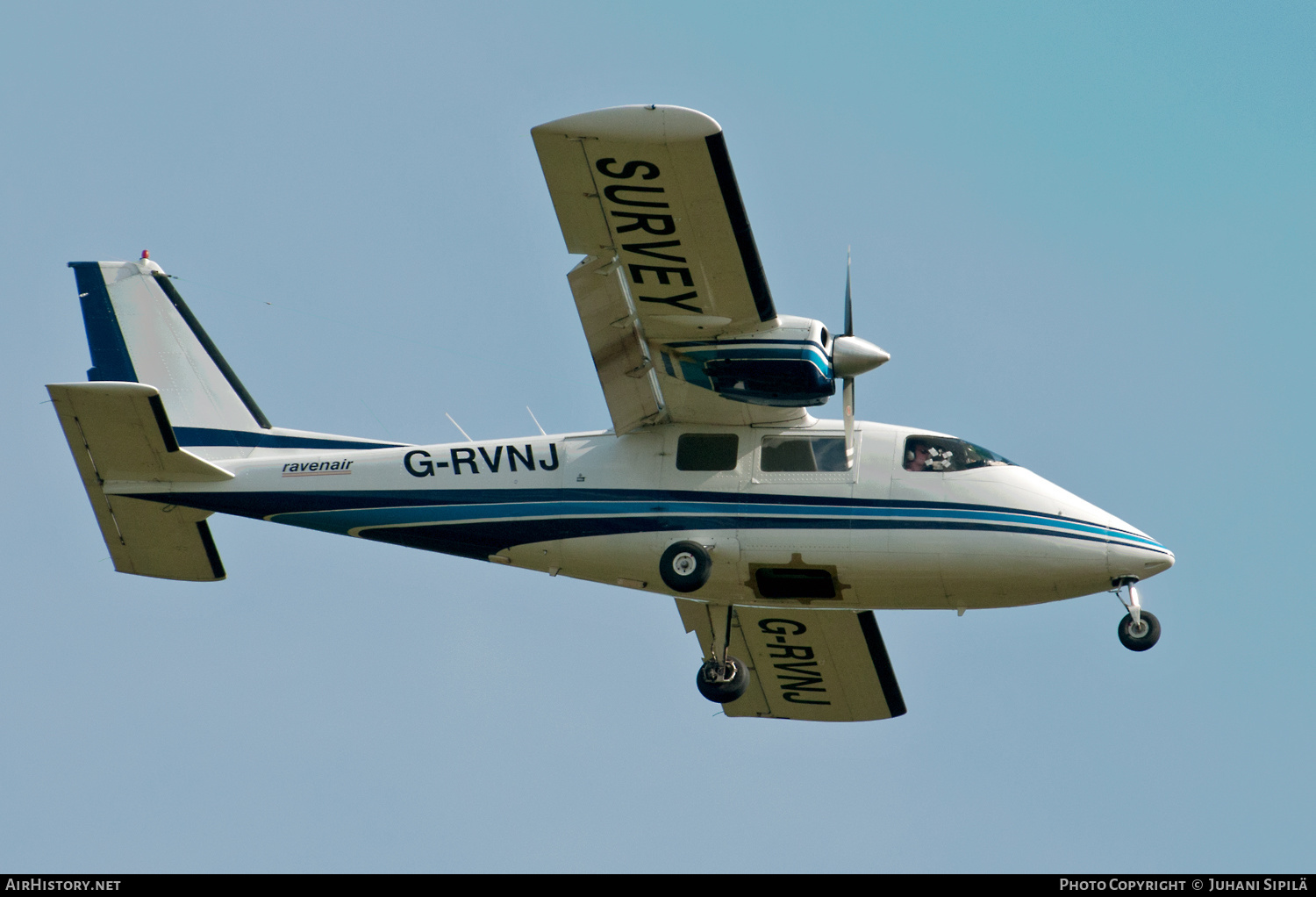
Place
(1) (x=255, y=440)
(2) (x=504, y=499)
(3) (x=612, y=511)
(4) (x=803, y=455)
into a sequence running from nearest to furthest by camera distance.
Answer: (4) (x=803, y=455) → (3) (x=612, y=511) → (2) (x=504, y=499) → (1) (x=255, y=440)

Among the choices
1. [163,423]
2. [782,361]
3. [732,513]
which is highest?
[782,361]

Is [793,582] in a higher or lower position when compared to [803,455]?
lower

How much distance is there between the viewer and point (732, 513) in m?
17.2

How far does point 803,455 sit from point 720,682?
284cm

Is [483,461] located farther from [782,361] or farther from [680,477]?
[782,361]

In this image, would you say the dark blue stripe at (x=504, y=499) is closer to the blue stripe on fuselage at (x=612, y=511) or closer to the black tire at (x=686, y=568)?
the blue stripe on fuselage at (x=612, y=511)

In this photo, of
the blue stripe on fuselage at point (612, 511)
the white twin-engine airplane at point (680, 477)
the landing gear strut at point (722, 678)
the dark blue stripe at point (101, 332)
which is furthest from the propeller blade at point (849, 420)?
the dark blue stripe at point (101, 332)

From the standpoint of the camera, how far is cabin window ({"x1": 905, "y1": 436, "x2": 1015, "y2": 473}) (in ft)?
56.6

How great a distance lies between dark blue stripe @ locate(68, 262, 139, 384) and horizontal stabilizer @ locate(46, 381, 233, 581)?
6.25 ft

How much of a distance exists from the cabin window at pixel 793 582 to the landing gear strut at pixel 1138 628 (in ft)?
10.4

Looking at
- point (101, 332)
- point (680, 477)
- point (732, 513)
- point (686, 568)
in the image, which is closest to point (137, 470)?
point (101, 332)

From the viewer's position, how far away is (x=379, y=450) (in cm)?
1847

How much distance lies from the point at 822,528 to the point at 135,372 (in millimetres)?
9050

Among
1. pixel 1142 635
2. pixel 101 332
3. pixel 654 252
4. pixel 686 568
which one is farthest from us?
pixel 101 332
